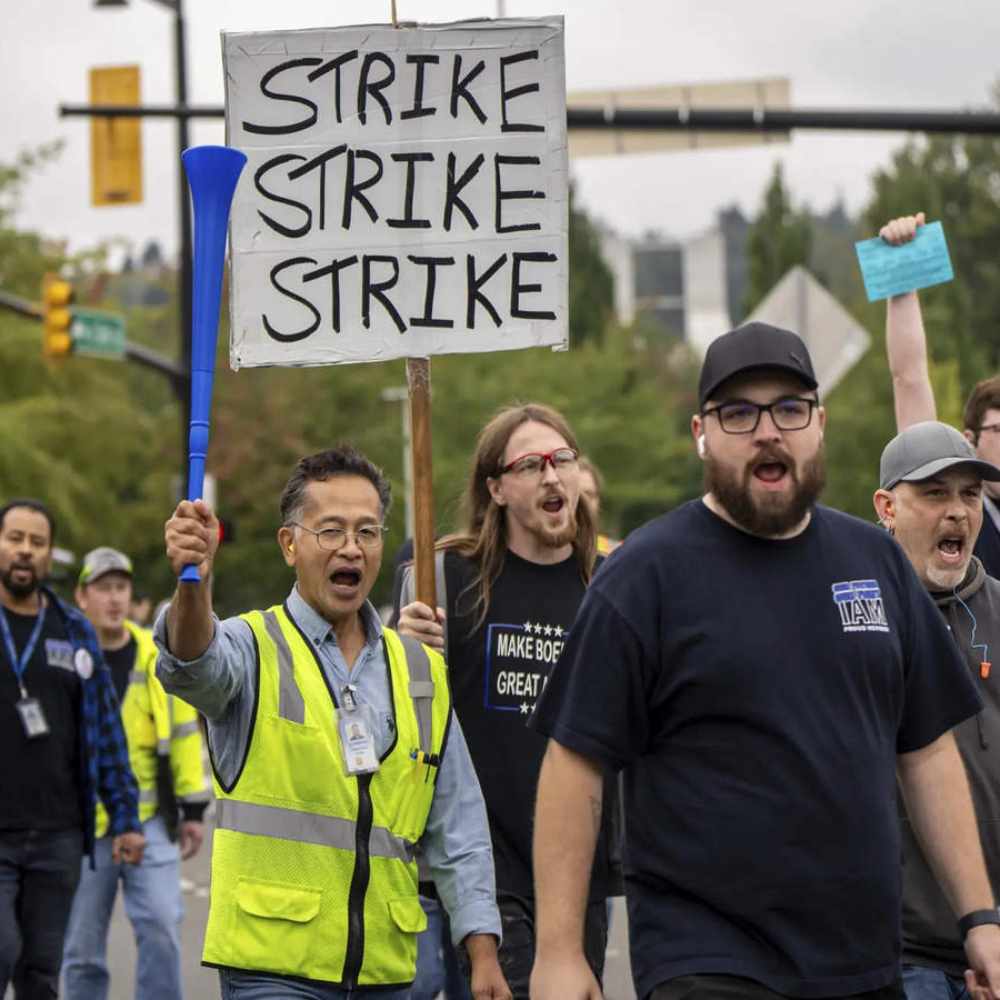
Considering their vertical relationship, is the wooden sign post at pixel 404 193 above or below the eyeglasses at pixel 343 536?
above

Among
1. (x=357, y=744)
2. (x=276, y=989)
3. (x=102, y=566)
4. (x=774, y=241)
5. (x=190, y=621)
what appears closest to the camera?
(x=190, y=621)

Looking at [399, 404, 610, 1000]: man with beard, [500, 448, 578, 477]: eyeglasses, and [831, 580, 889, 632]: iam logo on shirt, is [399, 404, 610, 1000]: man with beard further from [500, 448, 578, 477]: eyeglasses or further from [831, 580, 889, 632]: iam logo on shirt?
[831, 580, 889, 632]: iam logo on shirt

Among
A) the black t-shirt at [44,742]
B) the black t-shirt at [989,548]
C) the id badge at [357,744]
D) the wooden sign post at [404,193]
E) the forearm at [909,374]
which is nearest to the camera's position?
the id badge at [357,744]

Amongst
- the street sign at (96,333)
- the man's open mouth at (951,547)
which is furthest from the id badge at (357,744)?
the street sign at (96,333)

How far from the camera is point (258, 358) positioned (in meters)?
6.09

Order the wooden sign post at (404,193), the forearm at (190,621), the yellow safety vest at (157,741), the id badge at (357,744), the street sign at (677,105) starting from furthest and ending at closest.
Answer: the street sign at (677,105)
the yellow safety vest at (157,741)
the wooden sign post at (404,193)
the id badge at (357,744)
the forearm at (190,621)

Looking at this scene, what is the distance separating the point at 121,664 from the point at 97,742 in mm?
1475

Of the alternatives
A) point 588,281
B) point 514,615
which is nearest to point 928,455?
point 514,615

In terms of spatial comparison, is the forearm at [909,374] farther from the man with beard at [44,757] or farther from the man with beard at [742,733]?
the man with beard at [44,757]

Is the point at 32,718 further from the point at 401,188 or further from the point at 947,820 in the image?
the point at 947,820

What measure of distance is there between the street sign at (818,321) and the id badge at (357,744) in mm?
7937

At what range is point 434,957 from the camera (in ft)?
22.7

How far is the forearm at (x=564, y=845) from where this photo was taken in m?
4.15

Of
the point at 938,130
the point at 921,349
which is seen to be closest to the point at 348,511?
the point at 921,349
